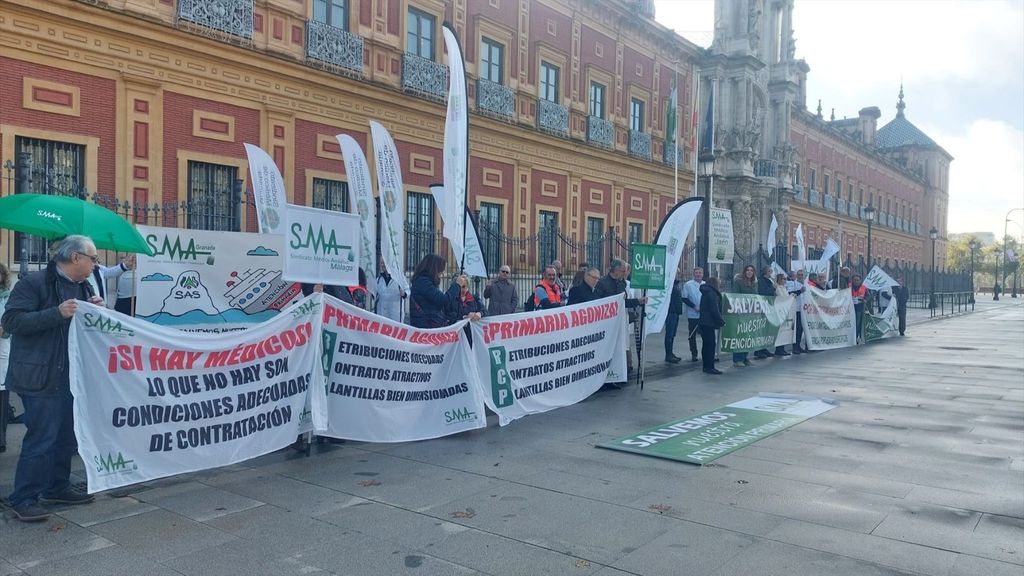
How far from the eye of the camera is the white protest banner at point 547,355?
8.70m

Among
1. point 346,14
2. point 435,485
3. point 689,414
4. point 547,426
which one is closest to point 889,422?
point 689,414

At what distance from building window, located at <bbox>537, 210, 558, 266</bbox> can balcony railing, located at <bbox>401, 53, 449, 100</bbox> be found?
5.51m

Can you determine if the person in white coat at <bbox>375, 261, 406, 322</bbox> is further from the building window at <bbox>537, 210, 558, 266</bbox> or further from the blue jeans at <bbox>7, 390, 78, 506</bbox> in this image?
the building window at <bbox>537, 210, 558, 266</bbox>

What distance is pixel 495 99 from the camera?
20703 mm

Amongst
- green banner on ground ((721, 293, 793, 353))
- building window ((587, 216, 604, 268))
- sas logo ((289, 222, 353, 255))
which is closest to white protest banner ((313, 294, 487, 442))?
sas logo ((289, 222, 353, 255))

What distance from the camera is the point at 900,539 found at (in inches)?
199

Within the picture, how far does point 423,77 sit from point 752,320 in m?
9.21

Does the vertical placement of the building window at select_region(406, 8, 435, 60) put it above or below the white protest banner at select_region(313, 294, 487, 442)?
above

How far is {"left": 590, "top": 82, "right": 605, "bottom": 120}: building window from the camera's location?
25234 mm

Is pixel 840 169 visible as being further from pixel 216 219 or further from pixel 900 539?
pixel 900 539

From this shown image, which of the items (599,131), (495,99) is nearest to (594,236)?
(599,131)

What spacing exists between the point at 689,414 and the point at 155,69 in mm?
10411

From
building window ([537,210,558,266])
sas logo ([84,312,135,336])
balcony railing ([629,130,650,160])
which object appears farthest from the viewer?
balcony railing ([629,130,650,160])

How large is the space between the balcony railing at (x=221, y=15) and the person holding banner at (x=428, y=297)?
26.3 feet
